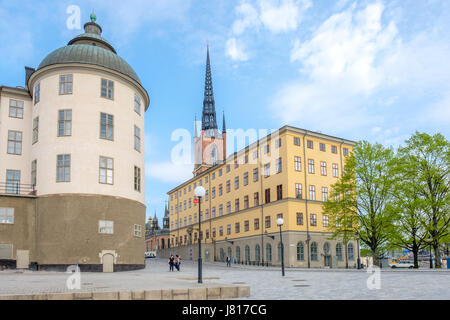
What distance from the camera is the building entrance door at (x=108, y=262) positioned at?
32.1 m

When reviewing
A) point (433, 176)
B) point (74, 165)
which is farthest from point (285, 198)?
point (74, 165)

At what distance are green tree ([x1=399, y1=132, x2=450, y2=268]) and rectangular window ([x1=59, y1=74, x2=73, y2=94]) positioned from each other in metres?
33.0

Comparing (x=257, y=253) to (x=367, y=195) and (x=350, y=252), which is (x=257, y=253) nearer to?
(x=350, y=252)

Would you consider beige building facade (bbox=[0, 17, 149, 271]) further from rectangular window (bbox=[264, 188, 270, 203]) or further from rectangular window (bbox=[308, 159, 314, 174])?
rectangular window (bbox=[308, 159, 314, 174])

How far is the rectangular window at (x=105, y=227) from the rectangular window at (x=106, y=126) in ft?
22.4

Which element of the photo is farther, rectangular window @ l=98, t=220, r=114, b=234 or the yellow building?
the yellow building

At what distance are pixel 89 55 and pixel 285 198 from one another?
2800cm

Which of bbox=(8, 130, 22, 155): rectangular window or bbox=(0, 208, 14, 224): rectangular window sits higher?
bbox=(8, 130, 22, 155): rectangular window

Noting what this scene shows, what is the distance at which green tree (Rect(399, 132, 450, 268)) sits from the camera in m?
42.3

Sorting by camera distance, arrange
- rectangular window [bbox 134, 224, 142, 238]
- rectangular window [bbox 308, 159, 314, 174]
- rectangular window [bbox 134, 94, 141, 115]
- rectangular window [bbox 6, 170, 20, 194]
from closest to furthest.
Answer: rectangular window [bbox 134, 224, 142, 238]
rectangular window [bbox 6, 170, 20, 194]
rectangular window [bbox 134, 94, 141, 115]
rectangular window [bbox 308, 159, 314, 174]

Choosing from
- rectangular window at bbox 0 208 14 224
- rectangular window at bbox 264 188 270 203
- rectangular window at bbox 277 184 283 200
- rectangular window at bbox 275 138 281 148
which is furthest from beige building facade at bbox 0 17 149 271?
rectangular window at bbox 264 188 270 203

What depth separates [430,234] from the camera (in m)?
42.8

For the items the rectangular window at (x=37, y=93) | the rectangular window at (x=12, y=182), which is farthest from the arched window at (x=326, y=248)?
the rectangular window at (x=37, y=93)

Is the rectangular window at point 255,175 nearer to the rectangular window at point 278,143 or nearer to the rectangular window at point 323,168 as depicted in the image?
the rectangular window at point 278,143
